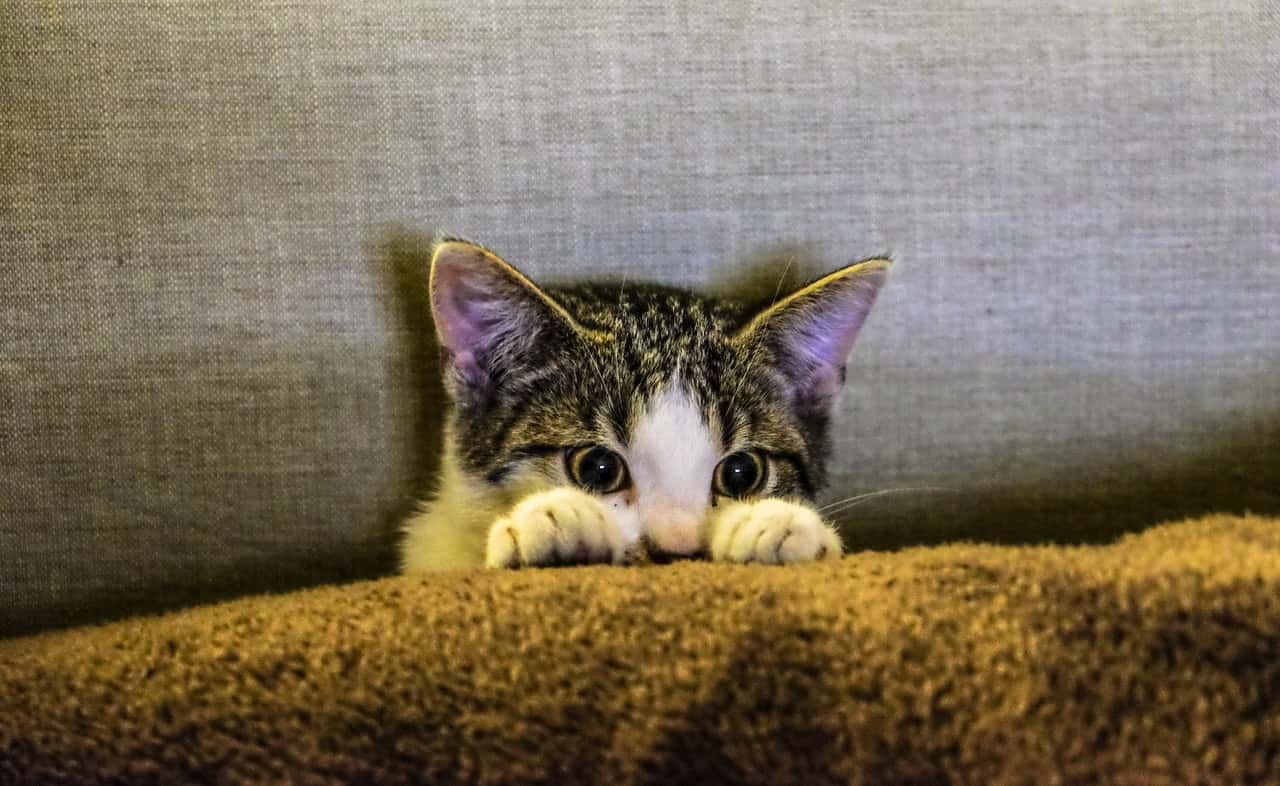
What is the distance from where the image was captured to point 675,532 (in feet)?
3.05

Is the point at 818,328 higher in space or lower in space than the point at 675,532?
higher

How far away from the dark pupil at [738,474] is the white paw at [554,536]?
0.59 ft

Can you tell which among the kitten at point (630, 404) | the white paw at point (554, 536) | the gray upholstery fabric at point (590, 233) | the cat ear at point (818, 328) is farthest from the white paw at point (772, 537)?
the gray upholstery fabric at point (590, 233)

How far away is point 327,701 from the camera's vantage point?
0.69 meters

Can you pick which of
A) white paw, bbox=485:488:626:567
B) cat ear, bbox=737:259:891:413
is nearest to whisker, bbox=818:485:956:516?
cat ear, bbox=737:259:891:413

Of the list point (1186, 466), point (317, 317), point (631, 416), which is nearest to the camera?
point (631, 416)

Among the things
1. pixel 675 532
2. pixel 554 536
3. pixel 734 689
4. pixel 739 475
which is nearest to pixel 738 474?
pixel 739 475

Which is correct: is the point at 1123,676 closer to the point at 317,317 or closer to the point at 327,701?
the point at 327,701

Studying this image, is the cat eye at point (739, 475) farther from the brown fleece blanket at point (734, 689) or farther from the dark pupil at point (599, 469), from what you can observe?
the brown fleece blanket at point (734, 689)

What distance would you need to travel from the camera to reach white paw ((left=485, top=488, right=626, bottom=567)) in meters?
0.84

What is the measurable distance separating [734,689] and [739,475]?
0.37m

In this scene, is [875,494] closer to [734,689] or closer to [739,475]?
[739,475]

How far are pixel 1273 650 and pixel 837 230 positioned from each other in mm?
688

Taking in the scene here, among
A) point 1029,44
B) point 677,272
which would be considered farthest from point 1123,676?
point 1029,44
